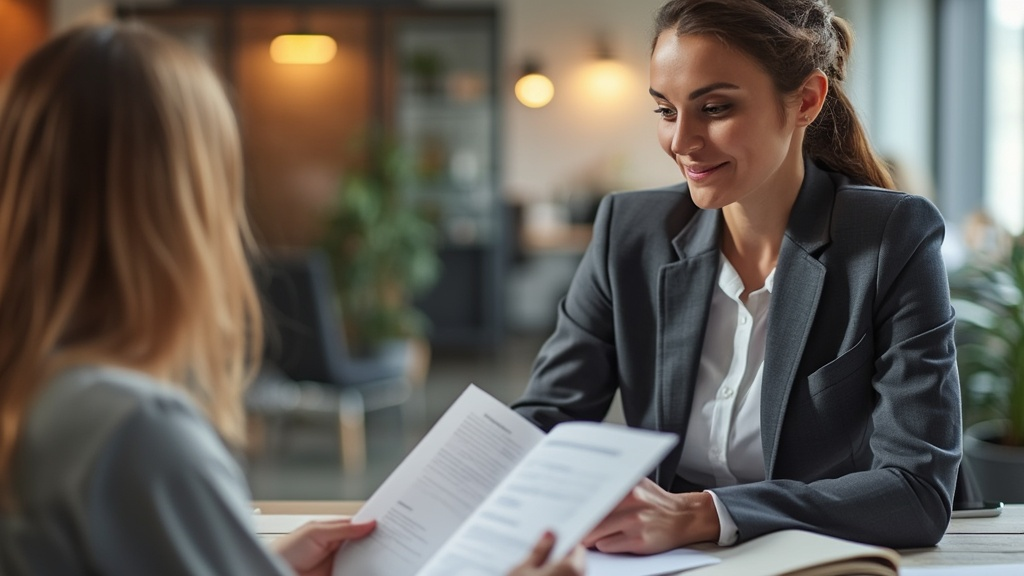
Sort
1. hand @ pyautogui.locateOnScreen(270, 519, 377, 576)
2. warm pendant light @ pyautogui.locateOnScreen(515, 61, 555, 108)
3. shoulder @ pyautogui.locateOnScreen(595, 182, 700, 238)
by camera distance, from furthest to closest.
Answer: warm pendant light @ pyautogui.locateOnScreen(515, 61, 555, 108)
shoulder @ pyautogui.locateOnScreen(595, 182, 700, 238)
hand @ pyautogui.locateOnScreen(270, 519, 377, 576)

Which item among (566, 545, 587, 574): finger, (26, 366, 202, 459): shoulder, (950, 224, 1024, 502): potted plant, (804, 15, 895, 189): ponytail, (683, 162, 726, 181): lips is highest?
(804, 15, 895, 189): ponytail

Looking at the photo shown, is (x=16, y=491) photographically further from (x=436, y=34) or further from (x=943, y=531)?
(x=436, y=34)

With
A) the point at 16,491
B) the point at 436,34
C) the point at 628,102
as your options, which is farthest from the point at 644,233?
the point at 628,102

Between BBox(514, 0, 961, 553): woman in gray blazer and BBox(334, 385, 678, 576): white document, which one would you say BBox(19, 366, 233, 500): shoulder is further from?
BBox(514, 0, 961, 553): woman in gray blazer

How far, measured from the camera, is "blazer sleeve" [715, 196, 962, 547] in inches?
46.7

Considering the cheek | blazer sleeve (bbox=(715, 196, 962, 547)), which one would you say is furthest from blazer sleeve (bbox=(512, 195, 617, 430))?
blazer sleeve (bbox=(715, 196, 962, 547))

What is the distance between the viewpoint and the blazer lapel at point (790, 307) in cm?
136

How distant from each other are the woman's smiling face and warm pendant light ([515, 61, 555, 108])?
6856 millimetres

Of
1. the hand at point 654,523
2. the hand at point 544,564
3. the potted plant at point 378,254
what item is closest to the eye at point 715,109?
the hand at point 654,523

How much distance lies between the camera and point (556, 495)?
2.94 ft

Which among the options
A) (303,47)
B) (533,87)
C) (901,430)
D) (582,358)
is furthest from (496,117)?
(901,430)

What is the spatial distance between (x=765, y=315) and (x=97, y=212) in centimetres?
98

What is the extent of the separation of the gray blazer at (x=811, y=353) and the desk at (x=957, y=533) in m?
0.04

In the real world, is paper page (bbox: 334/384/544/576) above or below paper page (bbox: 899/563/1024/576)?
above
